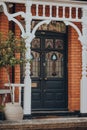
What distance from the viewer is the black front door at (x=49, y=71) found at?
14.9 metres

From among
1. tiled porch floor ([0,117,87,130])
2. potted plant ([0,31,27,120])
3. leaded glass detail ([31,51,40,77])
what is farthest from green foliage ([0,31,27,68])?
leaded glass detail ([31,51,40,77])

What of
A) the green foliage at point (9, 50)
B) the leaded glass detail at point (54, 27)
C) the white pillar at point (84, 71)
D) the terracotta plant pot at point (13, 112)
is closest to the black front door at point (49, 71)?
the leaded glass detail at point (54, 27)

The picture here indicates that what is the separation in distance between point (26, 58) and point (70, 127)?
2.37m

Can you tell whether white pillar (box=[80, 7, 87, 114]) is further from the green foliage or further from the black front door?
the green foliage

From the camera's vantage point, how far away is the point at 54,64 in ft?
49.5

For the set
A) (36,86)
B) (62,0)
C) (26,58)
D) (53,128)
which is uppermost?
(62,0)

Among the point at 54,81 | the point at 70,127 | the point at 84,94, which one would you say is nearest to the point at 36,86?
the point at 54,81

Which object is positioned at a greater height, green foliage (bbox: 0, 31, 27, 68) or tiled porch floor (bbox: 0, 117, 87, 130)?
green foliage (bbox: 0, 31, 27, 68)

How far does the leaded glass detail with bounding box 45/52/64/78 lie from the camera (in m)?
15.0

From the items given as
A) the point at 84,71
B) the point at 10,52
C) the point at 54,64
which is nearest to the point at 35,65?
the point at 54,64

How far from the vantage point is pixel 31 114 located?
1374 cm

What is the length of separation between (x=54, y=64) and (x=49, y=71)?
0.30 m

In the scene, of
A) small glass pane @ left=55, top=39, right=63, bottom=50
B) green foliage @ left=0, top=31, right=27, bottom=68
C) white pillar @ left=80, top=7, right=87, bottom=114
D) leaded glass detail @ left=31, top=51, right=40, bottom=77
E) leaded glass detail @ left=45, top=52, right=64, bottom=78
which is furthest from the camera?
small glass pane @ left=55, top=39, right=63, bottom=50

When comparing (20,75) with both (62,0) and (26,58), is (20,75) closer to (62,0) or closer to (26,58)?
(26,58)
